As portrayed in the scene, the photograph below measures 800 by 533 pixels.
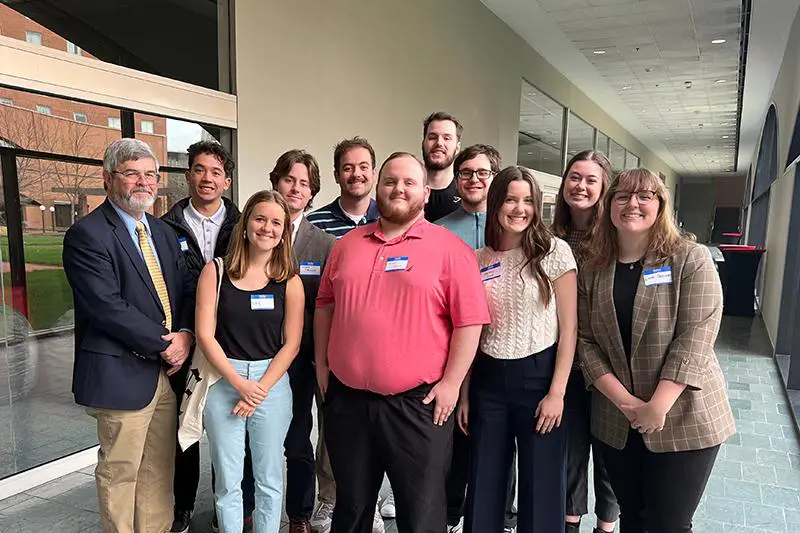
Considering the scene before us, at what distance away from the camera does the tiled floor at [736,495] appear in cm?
275

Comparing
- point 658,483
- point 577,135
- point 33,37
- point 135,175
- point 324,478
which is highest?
point 577,135

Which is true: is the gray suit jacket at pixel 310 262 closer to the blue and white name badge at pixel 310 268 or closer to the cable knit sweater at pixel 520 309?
the blue and white name badge at pixel 310 268

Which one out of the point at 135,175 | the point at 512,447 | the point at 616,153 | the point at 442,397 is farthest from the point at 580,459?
Result: the point at 616,153

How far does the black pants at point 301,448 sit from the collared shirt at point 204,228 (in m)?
0.68

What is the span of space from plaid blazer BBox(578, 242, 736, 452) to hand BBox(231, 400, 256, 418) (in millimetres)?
1295

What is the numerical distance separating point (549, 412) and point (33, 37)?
3.36 metres

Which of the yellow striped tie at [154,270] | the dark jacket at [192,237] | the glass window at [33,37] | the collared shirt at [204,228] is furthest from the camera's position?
the glass window at [33,37]

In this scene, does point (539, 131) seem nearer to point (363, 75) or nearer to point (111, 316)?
point (363, 75)

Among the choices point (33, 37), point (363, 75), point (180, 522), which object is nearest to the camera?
point (180, 522)

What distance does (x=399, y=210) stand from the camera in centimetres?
188

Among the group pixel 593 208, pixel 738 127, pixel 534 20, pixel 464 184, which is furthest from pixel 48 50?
pixel 738 127

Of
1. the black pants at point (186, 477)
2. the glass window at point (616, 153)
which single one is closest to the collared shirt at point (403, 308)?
the black pants at point (186, 477)

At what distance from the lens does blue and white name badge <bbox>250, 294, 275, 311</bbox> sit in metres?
2.11

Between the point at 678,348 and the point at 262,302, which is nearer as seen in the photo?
the point at 678,348
